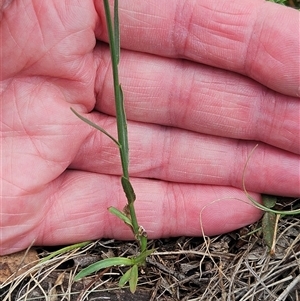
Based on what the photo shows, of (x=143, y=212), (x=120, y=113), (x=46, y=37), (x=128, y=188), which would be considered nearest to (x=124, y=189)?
(x=128, y=188)

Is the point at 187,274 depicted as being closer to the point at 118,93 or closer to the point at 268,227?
the point at 268,227

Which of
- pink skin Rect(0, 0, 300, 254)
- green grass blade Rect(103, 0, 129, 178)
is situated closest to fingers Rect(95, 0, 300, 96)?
pink skin Rect(0, 0, 300, 254)

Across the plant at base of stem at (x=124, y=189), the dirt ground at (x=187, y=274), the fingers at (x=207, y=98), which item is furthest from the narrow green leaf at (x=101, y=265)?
the fingers at (x=207, y=98)

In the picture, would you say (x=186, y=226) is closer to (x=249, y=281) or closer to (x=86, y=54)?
(x=249, y=281)

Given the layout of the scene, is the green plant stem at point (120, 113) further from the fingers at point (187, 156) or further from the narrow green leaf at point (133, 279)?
the fingers at point (187, 156)

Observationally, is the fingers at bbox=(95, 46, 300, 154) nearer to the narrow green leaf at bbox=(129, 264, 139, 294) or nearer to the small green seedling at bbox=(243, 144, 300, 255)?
the small green seedling at bbox=(243, 144, 300, 255)

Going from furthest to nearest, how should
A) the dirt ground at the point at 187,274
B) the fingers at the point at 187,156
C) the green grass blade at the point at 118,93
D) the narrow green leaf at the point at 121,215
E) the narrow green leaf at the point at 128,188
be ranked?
the fingers at the point at 187,156 < the dirt ground at the point at 187,274 < the narrow green leaf at the point at 121,215 < the narrow green leaf at the point at 128,188 < the green grass blade at the point at 118,93
